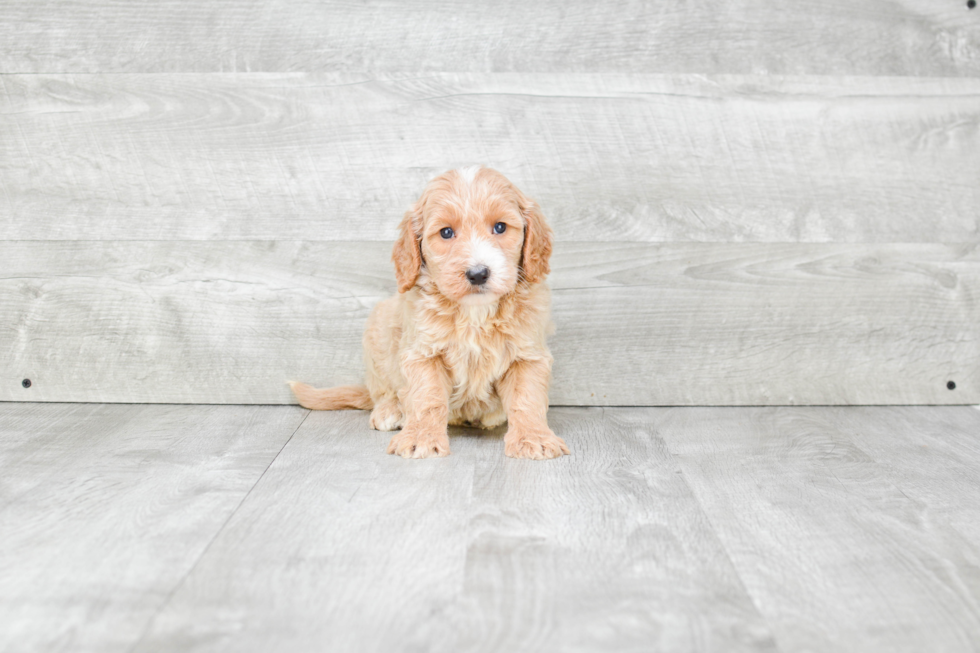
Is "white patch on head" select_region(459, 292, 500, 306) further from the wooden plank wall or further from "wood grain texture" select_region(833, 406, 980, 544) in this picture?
"wood grain texture" select_region(833, 406, 980, 544)

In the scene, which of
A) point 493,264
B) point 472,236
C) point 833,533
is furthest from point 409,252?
point 833,533

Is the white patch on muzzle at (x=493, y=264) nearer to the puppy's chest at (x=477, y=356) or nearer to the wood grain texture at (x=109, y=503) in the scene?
the puppy's chest at (x=477, y=356)

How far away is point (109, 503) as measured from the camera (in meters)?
2.02

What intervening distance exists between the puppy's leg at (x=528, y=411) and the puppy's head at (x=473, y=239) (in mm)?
286

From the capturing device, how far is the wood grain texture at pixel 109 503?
148cm

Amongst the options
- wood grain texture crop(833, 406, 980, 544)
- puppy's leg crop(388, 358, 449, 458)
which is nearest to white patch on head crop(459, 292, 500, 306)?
puppy's leg crop(388, 358, 449, 458)

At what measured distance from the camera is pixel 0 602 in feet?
4.96

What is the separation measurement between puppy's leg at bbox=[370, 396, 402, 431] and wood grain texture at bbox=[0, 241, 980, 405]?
0.40 m

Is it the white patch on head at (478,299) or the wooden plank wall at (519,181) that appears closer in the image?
the white patch on head at (478,299)

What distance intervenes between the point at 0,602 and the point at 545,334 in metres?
1.65

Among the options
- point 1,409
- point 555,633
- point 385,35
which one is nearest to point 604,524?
point 555,633

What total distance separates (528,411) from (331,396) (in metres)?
0.86

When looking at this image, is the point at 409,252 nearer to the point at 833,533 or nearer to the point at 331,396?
the point at 331,396

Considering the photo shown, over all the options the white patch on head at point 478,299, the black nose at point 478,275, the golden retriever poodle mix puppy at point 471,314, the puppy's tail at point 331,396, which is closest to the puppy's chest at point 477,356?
the golden retriever poodle mix puppy at point 471,314
